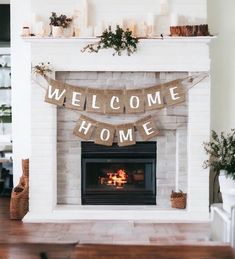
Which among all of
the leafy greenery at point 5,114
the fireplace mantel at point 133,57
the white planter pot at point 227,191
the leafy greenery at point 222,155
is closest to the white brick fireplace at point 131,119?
the fireplace mantel at point 133,57

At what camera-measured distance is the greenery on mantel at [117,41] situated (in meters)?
4.83

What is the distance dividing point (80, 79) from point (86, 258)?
3.25 m

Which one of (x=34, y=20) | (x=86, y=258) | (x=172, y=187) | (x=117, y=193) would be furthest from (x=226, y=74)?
(x=86, y=258)

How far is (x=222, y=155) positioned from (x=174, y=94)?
0.87 m

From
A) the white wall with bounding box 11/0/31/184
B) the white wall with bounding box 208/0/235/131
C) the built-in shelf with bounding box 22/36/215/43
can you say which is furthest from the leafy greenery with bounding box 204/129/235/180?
the white wall with bounding box 11/0/31/184

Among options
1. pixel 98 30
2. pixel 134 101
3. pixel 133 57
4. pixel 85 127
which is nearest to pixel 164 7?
pixel 133 57

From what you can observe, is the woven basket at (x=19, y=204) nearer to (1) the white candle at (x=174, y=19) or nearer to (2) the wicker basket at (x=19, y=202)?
(2) the wicker basket at (x=19, y=202)

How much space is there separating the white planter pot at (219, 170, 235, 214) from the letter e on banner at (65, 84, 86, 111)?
1663mm

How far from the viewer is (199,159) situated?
5074 millimetres

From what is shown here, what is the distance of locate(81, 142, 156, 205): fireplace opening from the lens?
523 cm

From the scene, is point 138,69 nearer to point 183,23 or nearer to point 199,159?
point 183,23

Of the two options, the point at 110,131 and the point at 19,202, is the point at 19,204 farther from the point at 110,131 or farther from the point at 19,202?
the point at 110,131

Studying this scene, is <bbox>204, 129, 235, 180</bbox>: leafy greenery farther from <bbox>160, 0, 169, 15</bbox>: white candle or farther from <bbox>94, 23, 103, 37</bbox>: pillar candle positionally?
<bbox>94, 23, 103, 37</bbox>: pillar candle

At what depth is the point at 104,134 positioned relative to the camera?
5113 millimetres
